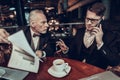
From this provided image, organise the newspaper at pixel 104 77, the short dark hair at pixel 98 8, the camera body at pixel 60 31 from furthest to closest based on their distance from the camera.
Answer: the camera body at pixel 60 31
the short dark hair at pixel 98 8
the newspaper at pixel 104 77

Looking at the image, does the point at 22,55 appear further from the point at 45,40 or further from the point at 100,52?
the point at 100,52

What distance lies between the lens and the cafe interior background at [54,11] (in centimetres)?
216

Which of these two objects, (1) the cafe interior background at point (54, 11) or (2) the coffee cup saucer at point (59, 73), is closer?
(2) the coffee cup saucer at point (59, 73)

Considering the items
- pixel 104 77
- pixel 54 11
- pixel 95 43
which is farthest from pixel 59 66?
pixel 54 11

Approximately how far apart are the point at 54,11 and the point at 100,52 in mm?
638

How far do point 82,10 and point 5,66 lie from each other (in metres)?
0.96

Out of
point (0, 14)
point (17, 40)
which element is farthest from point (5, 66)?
point (0, 14)

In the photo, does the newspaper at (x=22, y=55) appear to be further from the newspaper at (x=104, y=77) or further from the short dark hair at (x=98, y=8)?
the short dark hair at (x=98, y=8)

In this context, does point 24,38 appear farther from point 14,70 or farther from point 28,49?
point 14,70

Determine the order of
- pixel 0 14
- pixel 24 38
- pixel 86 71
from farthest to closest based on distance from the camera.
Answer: pixel 0 14 < pixel 24 38 < pixel 86 71

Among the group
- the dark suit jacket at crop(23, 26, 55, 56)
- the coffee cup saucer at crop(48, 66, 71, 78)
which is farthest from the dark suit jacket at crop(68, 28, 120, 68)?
the coffee cup saucer at crop(48, 66, 71, 78)

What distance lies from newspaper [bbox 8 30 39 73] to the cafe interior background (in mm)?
237

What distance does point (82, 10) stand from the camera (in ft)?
7.20

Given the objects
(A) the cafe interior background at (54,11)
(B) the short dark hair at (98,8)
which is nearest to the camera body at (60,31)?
(A) the cafe interior background at (54,11)
